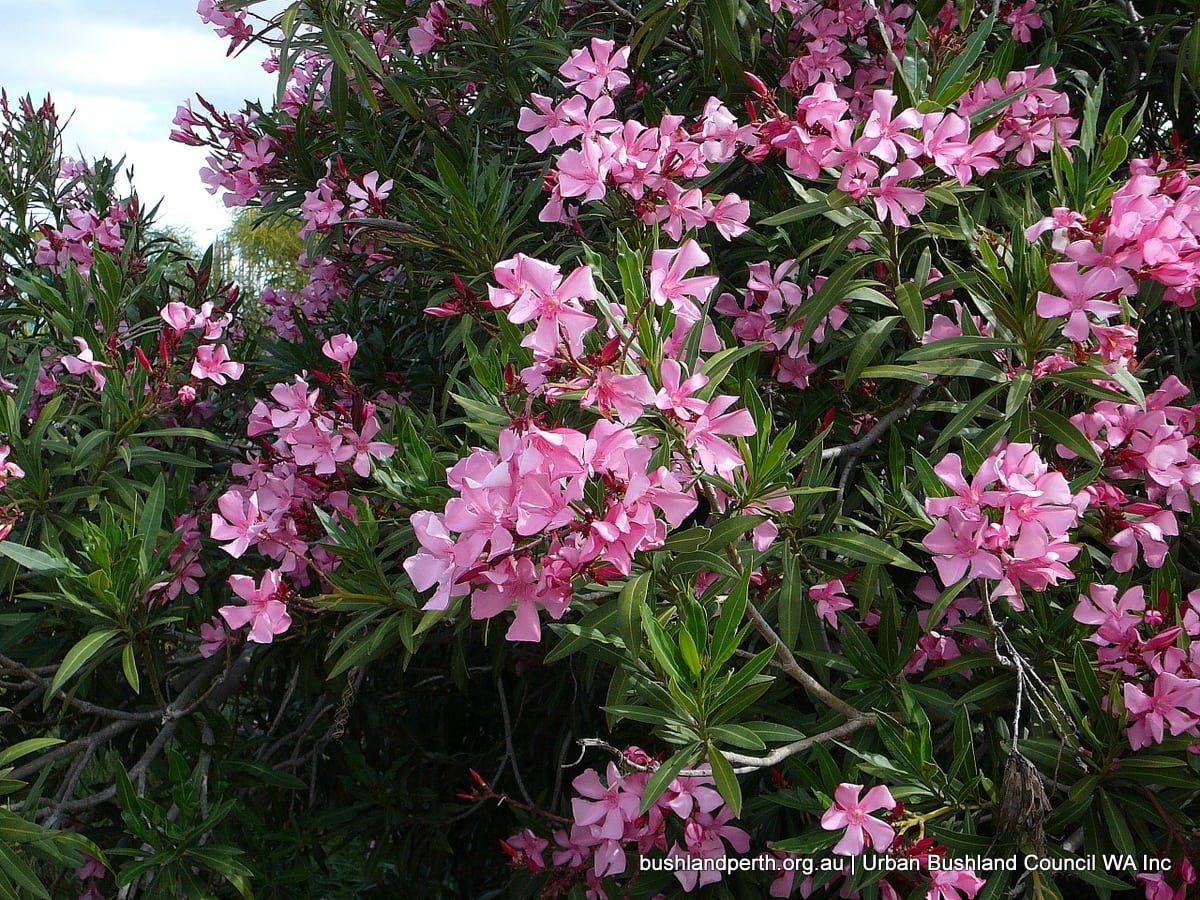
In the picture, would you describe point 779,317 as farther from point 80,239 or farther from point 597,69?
point 80,239

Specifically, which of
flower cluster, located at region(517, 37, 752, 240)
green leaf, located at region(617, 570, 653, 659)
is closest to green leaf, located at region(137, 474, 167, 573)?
flower cluster, located at region(517, 37, 752, 240)

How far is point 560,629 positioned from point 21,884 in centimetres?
109

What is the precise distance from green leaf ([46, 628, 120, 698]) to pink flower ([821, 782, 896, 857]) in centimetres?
121

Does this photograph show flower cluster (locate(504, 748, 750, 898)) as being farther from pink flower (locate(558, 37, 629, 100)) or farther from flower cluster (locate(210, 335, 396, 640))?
pink flower (locate(558, 37, 629, 100))

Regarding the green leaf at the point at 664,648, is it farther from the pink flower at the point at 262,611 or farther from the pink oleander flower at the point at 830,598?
the pink flower at the point at 262,611

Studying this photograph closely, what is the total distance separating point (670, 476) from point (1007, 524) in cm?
43

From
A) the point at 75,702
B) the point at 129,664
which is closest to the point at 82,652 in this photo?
the point at 129,664

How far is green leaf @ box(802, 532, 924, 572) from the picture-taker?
137 centimetres

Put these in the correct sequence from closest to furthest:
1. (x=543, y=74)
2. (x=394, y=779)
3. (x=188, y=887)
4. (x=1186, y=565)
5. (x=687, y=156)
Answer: (x=687, y=156), (x=188, y=887), (x=1186, y=565), (x=543, y=74), (x=394, y=779)

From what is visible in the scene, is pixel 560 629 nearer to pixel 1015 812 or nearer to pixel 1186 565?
pixel 1015 812

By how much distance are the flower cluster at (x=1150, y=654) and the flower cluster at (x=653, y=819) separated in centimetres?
59

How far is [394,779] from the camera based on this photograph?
2.47m

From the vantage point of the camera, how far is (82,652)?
5.42ft

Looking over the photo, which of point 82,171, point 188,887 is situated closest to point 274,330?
point 82,171
